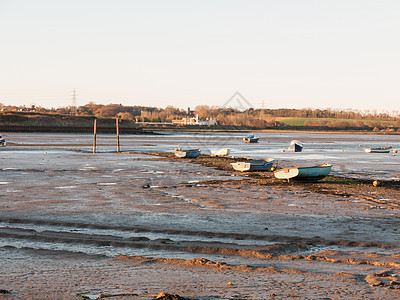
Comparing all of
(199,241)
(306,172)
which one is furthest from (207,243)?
(306,172)

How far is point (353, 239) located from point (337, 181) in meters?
16.1

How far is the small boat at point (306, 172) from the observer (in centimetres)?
2782

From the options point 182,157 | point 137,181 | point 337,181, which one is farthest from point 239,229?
point 182,157

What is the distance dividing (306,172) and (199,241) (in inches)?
618

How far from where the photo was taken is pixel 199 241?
44.0 feet

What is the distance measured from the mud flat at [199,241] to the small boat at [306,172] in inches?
90.2

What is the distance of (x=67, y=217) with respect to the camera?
16.7 meters

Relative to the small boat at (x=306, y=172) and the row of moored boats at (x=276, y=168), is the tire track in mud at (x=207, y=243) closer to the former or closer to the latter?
the small boat at (x=306, y=172)

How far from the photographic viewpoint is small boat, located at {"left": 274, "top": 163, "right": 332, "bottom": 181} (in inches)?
1095

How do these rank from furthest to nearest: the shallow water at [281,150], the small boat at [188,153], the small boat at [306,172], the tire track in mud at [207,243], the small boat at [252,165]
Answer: the small boat at [188,153] → the shallow water at [281,150] → the small boat at [252,165] → the small boat at [306,172] → the tire track in mud at [207,243]

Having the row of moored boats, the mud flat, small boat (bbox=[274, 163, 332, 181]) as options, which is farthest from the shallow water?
the mud flat

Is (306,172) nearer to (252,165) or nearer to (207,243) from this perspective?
(252,165)

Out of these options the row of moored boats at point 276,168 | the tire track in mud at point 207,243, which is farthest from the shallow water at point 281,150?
the tire track in mud at point 207,243

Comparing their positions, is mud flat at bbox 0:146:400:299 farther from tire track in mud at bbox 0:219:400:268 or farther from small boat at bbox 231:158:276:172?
small boat at bbox 231:158:276:172
